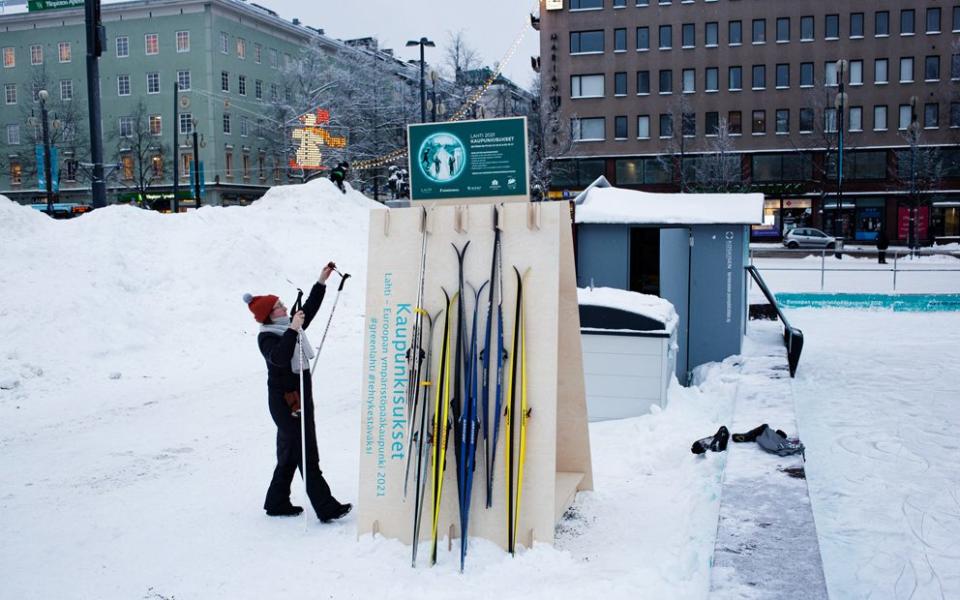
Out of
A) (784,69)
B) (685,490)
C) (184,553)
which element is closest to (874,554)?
(685,490)

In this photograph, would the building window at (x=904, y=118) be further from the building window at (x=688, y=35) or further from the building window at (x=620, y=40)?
the building window at (x=620, y=40)

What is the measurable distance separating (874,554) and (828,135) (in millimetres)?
54094

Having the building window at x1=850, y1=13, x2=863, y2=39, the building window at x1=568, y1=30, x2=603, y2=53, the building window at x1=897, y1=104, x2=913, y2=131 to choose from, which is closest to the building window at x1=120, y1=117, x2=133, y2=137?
the building window at x1=568, y1=30, x2=603, y2=53

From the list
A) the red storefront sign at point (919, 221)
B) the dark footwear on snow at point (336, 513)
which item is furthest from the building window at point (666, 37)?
the dark footwear on snow at point (336, 513)

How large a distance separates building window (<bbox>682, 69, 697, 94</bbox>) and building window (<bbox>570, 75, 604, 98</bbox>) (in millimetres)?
5705

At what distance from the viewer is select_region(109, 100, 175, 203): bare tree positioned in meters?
58.7

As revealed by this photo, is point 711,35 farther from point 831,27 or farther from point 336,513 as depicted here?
point 336,513

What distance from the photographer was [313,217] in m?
22.5

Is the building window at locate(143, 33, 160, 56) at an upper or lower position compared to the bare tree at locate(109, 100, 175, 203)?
upper

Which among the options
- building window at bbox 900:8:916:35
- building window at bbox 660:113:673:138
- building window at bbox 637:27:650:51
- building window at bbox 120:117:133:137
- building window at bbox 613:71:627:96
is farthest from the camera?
building window at bbox 120:117:133:137

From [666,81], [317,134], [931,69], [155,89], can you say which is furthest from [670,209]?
[155,89]

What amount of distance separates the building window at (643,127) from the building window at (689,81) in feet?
10.4

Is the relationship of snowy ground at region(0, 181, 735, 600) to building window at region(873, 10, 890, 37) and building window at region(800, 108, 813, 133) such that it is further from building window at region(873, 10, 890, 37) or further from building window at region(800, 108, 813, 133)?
building window at region(873, 10, 890, 37)

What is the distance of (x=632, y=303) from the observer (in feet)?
28.9
